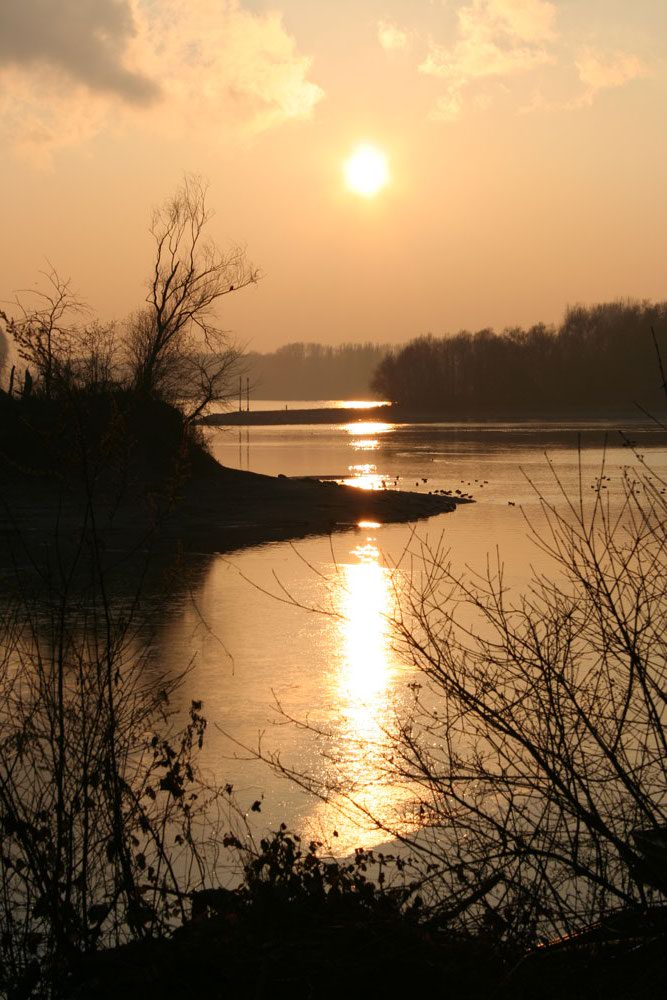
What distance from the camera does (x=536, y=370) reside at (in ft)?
419

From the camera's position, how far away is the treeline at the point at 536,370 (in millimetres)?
118250

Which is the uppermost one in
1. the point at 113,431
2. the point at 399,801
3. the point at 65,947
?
the point at 113,431

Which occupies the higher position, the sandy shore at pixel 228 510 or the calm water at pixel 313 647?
the sandy shore at pixel 228 510

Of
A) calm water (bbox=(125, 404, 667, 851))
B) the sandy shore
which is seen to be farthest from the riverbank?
calm water (bbox=(125, 404, 667, 851))

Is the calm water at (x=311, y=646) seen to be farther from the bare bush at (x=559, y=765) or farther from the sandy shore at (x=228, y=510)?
the sandy shore at (x=228, y=510)

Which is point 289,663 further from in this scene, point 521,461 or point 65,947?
point 521,461

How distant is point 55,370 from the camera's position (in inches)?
198

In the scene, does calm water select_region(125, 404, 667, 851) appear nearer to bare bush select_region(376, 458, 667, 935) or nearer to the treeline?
bare bush select_region(376, 458, 667, 935)

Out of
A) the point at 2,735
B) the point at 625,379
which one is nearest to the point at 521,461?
the point at 2,735

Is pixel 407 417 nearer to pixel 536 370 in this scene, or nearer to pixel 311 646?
pixel 536 370

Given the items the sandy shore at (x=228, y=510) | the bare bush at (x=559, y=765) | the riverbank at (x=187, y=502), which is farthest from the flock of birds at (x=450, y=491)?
the bare bush at (x=559, y=765)

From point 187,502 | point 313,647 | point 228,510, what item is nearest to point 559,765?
point 313,647

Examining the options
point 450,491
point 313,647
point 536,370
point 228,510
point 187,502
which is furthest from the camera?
point 536,370

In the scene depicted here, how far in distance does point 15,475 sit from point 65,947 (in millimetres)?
28087
